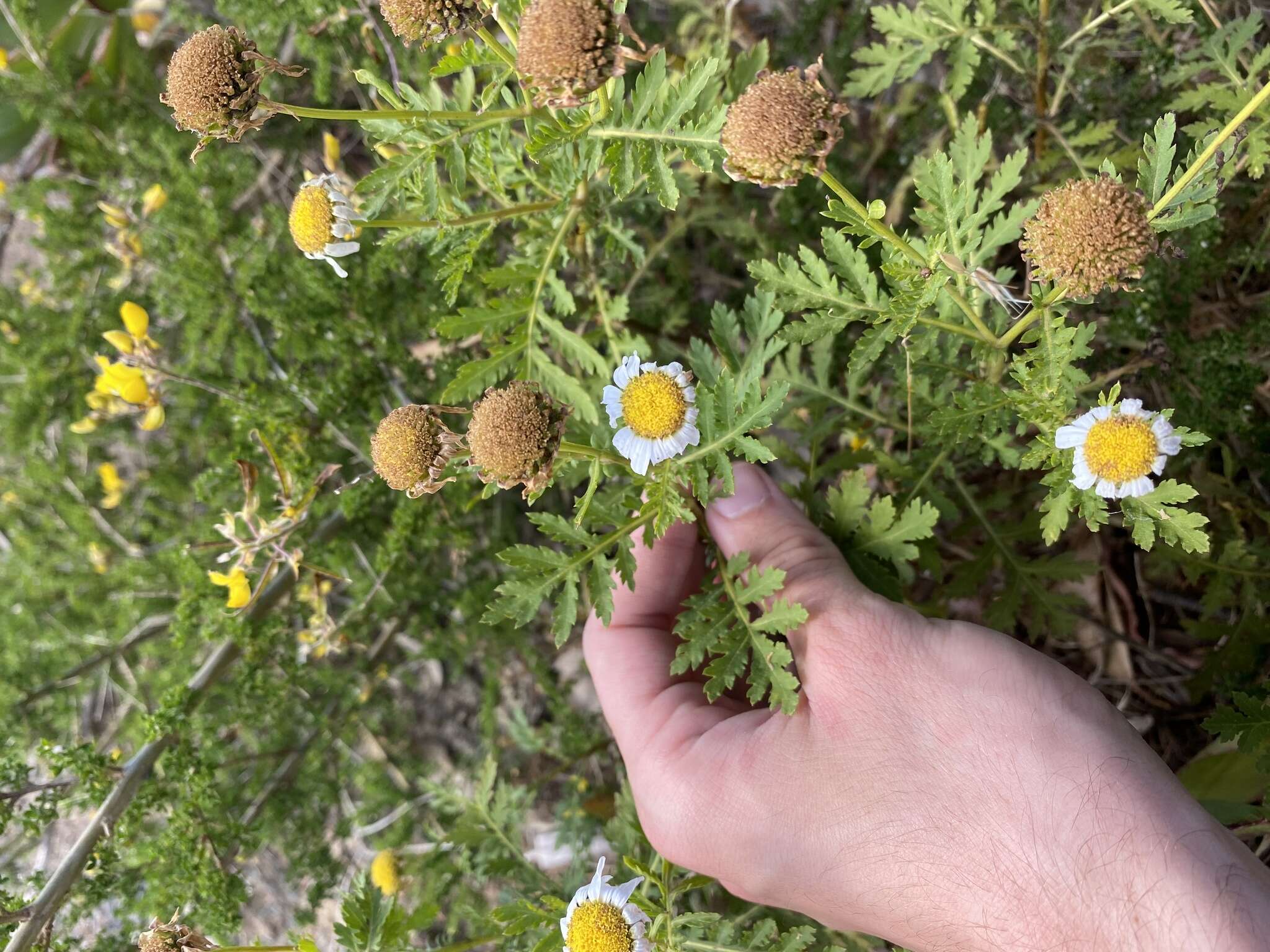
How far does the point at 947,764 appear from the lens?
1.63 metres

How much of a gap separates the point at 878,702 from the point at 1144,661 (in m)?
1.73

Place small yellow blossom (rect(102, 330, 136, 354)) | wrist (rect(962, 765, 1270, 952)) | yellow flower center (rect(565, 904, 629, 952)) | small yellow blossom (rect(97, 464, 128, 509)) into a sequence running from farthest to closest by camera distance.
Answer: small yellow blossom (rect(97, 464, 128, 509)), small yellow blossom (rect(102, 330, 136, 354)), yellow flower center (rect(565, 904, 629, 952)), wrist (rect(962, 765, 1270, 952))

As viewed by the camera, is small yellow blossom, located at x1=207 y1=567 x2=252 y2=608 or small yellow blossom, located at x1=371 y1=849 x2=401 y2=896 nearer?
small yellow blossom, located at x1=207 y1=567 x2=252 y2=608

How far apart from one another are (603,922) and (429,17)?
1.89 m

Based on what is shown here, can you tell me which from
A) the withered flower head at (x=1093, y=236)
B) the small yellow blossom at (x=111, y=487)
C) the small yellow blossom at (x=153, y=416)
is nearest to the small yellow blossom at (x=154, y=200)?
the small yellow blossom at (x=153, y=416)

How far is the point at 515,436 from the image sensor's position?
1.58m

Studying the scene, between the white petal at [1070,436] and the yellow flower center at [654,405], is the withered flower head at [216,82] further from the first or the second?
the white petal at [1070,436]

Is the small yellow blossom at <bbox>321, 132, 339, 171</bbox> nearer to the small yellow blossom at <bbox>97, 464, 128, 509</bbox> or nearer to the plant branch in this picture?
the plant branch

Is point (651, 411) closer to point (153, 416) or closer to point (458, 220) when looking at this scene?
point (458, 220)

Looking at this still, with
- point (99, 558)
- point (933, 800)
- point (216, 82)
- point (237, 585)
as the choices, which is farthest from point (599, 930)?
point (99, 558)

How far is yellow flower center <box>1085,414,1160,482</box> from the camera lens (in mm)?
1571

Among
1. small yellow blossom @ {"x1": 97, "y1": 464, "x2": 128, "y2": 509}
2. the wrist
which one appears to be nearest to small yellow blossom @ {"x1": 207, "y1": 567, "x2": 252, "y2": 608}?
small yellow blossom @ {"x1": 97, "y1": 464, "x2": 128, "y2": 509}

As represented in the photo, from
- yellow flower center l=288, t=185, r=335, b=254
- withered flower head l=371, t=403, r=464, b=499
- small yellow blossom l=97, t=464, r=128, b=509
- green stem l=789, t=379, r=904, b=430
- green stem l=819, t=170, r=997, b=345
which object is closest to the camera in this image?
green stem l=819, t=170, r=997, b=345

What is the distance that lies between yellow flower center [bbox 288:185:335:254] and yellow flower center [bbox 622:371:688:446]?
31.6 inches
